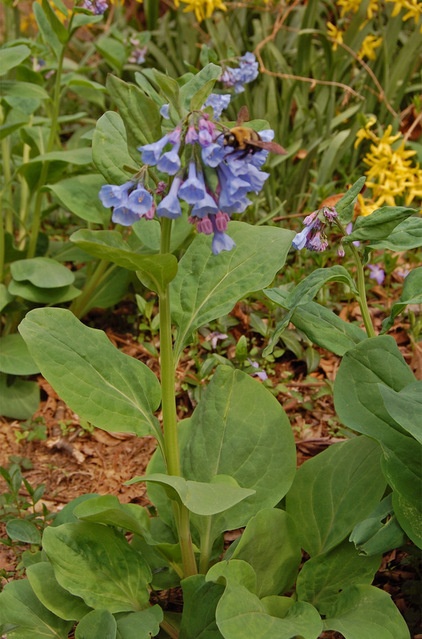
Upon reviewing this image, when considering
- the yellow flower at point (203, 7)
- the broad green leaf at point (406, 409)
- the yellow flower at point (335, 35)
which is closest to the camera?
the broad green leaf at point (406, 409)

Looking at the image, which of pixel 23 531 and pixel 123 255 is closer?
pixel 123 255

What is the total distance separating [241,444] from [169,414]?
0.96ft

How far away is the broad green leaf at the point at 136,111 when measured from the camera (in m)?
1.43

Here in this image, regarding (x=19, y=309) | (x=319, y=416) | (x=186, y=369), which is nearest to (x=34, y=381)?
(x=19, y=309)

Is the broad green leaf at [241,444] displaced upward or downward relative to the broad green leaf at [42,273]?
upward

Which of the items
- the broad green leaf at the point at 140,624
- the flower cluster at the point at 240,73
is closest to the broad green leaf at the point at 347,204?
the broad green leaf at the point at 140,624

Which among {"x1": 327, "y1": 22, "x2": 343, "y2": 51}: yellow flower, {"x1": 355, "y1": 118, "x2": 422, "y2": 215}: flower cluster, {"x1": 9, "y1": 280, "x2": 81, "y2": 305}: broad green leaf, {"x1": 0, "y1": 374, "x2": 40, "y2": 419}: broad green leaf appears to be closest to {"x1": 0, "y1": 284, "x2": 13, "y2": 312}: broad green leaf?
{"x1": 9, "y1": 280, "x2": 81, "y2": 305}: broad green leaf

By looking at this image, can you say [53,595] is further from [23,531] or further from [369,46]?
[369,46]

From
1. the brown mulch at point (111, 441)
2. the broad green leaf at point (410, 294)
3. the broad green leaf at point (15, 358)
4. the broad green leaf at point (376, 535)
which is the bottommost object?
the brown mulch at point (111, 441)

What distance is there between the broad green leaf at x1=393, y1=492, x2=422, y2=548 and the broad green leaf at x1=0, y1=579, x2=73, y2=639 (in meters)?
0.82

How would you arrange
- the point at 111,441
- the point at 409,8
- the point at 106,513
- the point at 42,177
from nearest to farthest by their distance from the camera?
the point at 106,513 → the point at 111,441 → the point at 42,177 → the point at 409,8

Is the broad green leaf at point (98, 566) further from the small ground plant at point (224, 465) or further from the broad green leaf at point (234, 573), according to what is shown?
the broad green leaf at point (234, 573)

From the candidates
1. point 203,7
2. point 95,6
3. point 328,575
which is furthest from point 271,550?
point 203,7

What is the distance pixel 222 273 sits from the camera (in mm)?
1796
